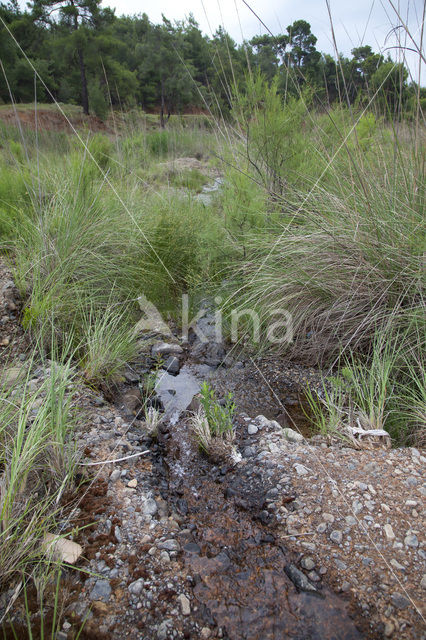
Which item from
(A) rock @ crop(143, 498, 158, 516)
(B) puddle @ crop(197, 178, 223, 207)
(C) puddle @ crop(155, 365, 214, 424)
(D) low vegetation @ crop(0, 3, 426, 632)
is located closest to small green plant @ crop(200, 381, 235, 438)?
(D) low vegetation @ crop(0, 3, 426, 632)

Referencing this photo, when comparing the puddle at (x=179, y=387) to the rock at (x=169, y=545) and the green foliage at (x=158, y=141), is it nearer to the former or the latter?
the rock at (x=169, y=545)

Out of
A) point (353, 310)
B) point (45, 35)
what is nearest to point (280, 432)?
point (353, 310)

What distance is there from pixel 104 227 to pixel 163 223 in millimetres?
602

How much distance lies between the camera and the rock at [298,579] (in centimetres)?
116

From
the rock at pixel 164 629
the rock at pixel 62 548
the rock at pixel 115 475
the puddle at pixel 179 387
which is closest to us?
the rock at pixel 164 629

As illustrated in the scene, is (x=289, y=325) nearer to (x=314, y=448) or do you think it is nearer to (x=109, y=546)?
(x=314, y=448)

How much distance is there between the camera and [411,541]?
121 cm

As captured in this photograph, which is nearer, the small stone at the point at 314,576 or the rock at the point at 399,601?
the rock at the point at 399,601

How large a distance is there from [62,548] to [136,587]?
0.87ft

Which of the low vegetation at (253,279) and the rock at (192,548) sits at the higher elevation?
the low vegetation at (253,279)

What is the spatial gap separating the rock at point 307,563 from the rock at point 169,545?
41cm

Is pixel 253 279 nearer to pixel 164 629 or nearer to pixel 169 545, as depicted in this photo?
pixel 169 545

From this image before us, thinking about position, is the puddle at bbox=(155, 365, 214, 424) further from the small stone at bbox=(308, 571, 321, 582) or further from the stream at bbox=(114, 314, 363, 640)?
the small stone at bbox=(308, 571, 321, 582)

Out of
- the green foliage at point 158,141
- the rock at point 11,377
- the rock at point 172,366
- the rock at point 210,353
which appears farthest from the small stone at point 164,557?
the green foliage at point 158,141
